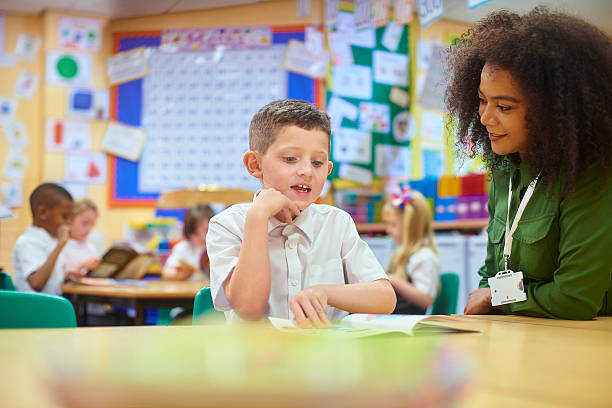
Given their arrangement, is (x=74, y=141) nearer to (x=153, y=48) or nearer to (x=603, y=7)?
(x=153, y=48)

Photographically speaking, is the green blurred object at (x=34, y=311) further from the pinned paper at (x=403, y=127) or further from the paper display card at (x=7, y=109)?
the paper display card at (x=7, y=109)

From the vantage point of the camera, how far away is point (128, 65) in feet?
19.0

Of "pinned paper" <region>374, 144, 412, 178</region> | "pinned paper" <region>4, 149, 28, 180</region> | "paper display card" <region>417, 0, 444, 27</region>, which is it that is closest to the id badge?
"paper display card" <region>417, 0, 444, 27</region>

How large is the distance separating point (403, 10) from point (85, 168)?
3.15 meters

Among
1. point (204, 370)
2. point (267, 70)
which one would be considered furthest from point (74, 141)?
point (204, 370)

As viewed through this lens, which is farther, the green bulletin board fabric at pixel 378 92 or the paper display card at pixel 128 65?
the paper display card at pixel 128 65

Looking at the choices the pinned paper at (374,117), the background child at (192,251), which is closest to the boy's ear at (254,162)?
the background child at (192,251)

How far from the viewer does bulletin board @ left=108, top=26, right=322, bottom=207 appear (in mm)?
5645

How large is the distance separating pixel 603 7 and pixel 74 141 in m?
4.40

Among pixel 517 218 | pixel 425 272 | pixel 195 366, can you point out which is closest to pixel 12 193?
pixel 425 272

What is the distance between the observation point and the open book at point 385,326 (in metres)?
0.83

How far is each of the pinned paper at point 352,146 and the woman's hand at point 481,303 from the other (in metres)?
3.91

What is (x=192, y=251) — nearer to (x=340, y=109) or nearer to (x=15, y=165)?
(x=340, y=109)

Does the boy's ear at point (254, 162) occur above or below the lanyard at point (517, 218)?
above
